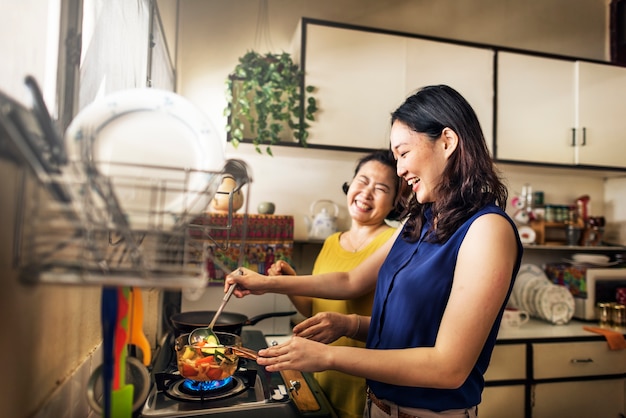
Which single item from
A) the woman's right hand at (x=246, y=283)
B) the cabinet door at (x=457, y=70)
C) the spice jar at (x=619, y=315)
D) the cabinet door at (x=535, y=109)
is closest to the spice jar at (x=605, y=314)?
the spice jar at (x=619, y=315)

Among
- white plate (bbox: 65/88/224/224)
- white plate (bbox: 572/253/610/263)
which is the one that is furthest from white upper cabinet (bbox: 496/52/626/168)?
white plate (bbox: 65/88/224/224)

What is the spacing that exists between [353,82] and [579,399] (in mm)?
2031

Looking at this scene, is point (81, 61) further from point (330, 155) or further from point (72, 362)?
point (330, 155)

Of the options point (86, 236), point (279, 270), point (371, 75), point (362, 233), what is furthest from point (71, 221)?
point (371, 75)

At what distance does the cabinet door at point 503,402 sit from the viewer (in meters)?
1.89

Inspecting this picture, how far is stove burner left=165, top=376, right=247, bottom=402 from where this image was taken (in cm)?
87

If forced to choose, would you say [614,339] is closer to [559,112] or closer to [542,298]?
[542,298]

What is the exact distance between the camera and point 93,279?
327 millimetres

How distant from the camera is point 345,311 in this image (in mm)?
1412

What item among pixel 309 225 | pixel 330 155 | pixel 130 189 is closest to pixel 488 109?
pixel 330 155

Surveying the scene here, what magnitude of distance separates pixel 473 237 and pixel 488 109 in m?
1.68

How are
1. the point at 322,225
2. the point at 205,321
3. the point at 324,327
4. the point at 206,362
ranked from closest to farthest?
the point at 206,362 < the point at 324,327 < the point at 205,321 < the point at 322,225

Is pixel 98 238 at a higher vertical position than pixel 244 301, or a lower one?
higher

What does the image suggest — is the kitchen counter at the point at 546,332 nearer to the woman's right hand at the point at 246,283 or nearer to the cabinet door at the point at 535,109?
the cabinet door at the point at 535,109
